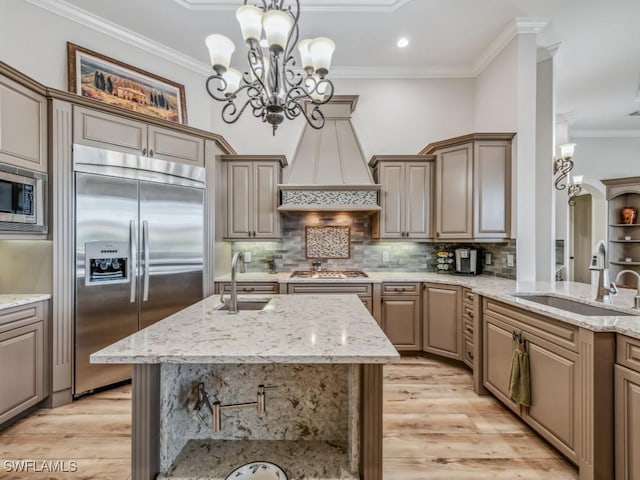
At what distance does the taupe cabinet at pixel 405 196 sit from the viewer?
11.8ft

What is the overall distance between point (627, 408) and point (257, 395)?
1795mm

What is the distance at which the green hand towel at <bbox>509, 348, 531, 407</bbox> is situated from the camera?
2.02m

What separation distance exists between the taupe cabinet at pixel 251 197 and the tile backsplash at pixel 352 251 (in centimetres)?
37

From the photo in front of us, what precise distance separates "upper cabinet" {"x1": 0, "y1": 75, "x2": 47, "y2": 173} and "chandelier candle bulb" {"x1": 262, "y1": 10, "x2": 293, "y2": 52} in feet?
6.41

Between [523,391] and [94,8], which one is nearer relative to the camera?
[523,391]

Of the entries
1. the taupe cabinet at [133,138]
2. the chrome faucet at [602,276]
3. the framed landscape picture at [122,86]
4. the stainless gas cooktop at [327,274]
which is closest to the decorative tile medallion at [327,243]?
the stainless gas cooktop at [327,274]

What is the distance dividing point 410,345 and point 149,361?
291 centimetres

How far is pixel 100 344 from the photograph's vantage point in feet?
8.32

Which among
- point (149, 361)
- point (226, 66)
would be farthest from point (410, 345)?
point (226, 66)

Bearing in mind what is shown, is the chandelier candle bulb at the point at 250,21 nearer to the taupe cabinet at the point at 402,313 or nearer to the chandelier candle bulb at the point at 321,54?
the chandelier candle bulb at the point at 321,54

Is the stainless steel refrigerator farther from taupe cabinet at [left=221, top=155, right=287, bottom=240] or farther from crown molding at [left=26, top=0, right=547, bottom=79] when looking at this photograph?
crown molding at [left=26, top=0, right=547, bottom=79]

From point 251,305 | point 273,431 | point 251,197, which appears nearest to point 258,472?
point 273,431

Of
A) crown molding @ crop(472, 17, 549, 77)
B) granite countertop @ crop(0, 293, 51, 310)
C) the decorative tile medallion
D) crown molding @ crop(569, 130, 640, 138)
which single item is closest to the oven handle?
granite countertop @ crop(0, 293, 51, 310)

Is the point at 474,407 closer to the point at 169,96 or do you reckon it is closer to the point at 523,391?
the point at 523,391
